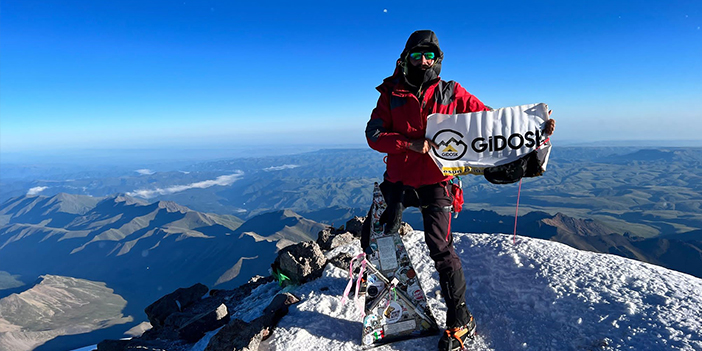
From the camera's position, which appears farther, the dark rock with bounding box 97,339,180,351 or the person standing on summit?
the dark rock with bounding box 97,339,180,351

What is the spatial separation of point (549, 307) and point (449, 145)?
3665 mm

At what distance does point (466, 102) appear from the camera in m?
5.40

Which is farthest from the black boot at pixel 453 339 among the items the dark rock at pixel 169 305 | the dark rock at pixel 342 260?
the dark rock at pixel 169 305

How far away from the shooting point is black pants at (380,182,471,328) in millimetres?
5340

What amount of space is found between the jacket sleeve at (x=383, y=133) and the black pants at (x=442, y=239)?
32.7 inches

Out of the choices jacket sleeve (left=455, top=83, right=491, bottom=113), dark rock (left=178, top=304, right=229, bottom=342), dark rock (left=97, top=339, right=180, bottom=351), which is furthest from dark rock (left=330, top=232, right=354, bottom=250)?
jacket sleeve (left=455, top=83, right=491, bottom=113)

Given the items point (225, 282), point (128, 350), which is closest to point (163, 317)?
point (128, 350)

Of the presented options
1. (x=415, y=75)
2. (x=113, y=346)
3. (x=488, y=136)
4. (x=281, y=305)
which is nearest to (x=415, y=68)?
(x=415, y=75)

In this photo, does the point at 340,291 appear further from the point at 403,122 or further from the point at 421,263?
the point at 403,122

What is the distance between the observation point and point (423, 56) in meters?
5.05

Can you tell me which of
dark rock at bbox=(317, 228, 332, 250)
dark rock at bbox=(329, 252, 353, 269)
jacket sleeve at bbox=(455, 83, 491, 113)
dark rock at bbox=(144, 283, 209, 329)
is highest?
jacket sleeve at bbox=(455, 83, 491, 113)

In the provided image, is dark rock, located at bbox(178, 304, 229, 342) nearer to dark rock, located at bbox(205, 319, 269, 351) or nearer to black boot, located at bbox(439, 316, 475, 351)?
dark rock, located at bbox(205, 319, 269, 351)

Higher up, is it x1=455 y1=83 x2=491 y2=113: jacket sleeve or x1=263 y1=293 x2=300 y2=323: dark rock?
x1=455 y1=83 x2=491 y2=113: jacket sleeve

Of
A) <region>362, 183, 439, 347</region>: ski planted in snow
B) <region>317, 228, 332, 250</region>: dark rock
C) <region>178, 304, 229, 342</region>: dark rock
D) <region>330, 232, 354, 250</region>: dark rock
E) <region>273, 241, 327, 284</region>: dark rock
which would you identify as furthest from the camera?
<region>317, 228, 332, 250</region>: dark rock
